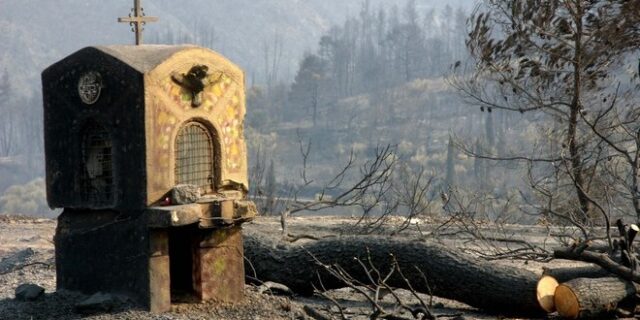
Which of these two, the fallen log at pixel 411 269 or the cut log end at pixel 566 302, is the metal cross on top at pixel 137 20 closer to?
the fallen log at pixel 411 269

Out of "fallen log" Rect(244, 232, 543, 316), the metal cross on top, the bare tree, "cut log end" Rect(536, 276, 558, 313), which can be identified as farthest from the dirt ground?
the bare tree

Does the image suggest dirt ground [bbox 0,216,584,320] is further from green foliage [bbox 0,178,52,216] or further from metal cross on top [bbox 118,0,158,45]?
green foliage [bbox 0,178,52,216]

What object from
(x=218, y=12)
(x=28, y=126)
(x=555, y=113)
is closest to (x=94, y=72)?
(x=555, y=113)

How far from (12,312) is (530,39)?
12.3 metres

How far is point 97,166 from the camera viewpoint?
9086mm

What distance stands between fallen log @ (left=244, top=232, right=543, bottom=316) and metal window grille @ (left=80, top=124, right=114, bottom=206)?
219cm

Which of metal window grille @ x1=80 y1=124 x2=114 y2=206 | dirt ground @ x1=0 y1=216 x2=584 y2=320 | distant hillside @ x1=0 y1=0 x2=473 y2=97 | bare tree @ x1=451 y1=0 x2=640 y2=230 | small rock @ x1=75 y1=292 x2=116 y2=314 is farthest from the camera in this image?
distant hillside @ x1=0 y1=0 x2=473 y2=97

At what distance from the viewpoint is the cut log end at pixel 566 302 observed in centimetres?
901

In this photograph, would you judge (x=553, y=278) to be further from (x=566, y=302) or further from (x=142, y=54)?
(x=142, y=54)

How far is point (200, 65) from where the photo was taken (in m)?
9.10

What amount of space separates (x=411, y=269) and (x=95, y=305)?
3.56 meters

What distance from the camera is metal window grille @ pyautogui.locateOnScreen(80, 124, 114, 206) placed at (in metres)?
8.99

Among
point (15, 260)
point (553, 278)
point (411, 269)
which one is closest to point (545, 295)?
point (553, 278)

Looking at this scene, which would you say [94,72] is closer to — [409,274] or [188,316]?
[188,316]
